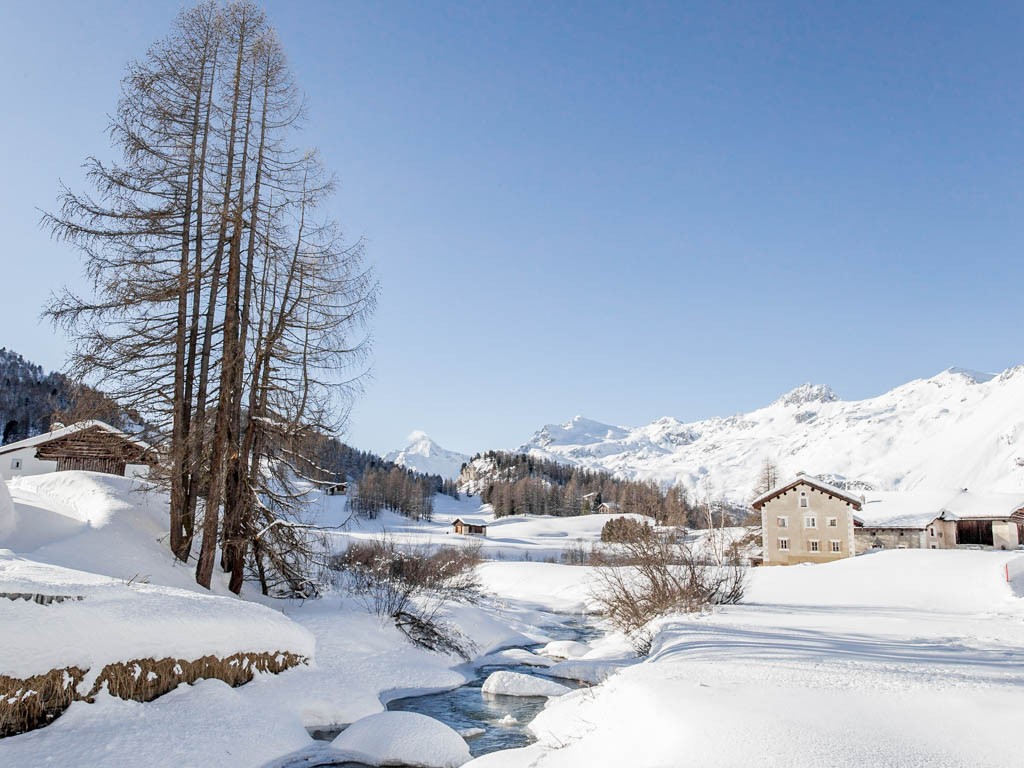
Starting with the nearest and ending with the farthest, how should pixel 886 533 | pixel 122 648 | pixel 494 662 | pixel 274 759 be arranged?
pixel 122 648
pixel 274 759
pixel 494 662
pixel 886 533

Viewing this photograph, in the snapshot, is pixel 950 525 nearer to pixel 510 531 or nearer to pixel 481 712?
pixel 481 712

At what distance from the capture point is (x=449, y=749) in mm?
10594

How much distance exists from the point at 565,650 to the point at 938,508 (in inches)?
1767

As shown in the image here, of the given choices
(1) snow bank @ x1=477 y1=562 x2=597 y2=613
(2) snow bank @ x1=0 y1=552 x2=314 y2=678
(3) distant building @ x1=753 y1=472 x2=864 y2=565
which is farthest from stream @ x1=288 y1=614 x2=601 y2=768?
(3) distant building @ x1=753 y1=472 x2=864 y2=565

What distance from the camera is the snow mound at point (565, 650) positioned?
22172 mm

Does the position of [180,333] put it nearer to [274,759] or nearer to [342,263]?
[342,263]

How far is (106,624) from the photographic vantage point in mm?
9180

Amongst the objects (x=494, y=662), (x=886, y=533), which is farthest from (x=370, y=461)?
(x=494, y=662)

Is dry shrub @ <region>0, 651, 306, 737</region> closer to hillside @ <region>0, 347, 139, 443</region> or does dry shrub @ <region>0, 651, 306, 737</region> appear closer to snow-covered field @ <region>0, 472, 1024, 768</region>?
snow-covered field @ <region>0, 472, 1024, 768</region>

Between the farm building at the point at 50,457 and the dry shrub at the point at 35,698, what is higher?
the farm building at the point at 50,457

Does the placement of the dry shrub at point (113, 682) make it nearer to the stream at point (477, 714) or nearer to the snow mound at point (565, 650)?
the stream at point (477, 714)

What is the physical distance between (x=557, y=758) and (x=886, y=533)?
179ft

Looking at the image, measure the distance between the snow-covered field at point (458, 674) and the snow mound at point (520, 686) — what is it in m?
1.55

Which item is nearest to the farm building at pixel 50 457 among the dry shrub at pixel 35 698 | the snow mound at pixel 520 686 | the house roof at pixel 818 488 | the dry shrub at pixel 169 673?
the snow mound at pixel 520 686
